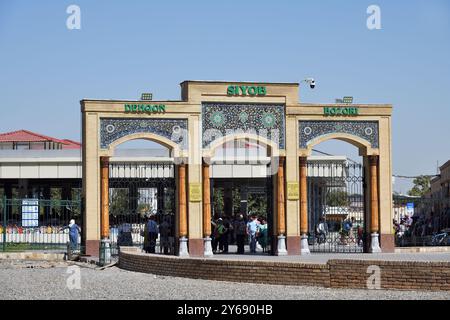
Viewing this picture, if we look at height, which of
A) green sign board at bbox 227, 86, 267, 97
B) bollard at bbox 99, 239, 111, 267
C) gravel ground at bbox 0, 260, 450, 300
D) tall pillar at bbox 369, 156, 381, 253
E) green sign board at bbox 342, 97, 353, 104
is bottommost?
gravel ground at bbox 0, 260, 450, 300

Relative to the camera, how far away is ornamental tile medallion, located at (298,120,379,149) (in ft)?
96.7

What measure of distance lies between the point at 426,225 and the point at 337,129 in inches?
324

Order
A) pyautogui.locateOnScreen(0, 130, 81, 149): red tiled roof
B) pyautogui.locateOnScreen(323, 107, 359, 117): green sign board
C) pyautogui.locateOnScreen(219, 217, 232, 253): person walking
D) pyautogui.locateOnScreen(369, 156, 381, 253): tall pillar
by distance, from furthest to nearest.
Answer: pyautogui.locateOnScreen(0, 130, 81, 149): red tiled roof, pyautogui.locateOnScreen(219, 217, 232, 253): person walking, pyautogui.locateOnScreen(369, 156, 381, 253): tall pillar, pyautogui.locateOnScreen(323, 107, 359, 117): green sign board

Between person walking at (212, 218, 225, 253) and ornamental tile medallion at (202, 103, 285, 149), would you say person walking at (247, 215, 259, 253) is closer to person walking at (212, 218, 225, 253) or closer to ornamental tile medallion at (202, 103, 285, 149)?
person walking at (212, 218, 225, 253)

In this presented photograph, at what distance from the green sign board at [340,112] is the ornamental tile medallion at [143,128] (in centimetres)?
450

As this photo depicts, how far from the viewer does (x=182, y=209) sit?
28.4m

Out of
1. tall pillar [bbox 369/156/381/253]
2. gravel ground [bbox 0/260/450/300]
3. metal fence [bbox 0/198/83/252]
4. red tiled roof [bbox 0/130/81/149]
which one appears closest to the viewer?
gravel ground [bbox 0/260/450/300]

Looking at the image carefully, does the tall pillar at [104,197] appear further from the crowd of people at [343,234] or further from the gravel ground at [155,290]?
the crowd of people at [343,234]

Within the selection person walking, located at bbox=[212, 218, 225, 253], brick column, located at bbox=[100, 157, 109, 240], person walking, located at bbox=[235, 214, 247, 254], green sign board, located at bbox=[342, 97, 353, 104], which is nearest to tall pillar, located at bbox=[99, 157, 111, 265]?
brick column, located at bbox=[100, 157, 109, 240]

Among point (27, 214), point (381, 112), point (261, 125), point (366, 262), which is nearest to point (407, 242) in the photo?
point (381, 112)

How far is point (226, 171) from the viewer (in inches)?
1831

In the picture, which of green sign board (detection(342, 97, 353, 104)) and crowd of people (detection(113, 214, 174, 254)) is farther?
green sign board (detection(342, 97, 353, 104))

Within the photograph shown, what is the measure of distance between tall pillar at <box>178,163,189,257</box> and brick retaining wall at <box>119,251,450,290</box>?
699 centimetres

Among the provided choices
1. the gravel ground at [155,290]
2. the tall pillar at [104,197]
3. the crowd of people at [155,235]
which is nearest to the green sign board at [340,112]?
the crowd of people at [155,235]
